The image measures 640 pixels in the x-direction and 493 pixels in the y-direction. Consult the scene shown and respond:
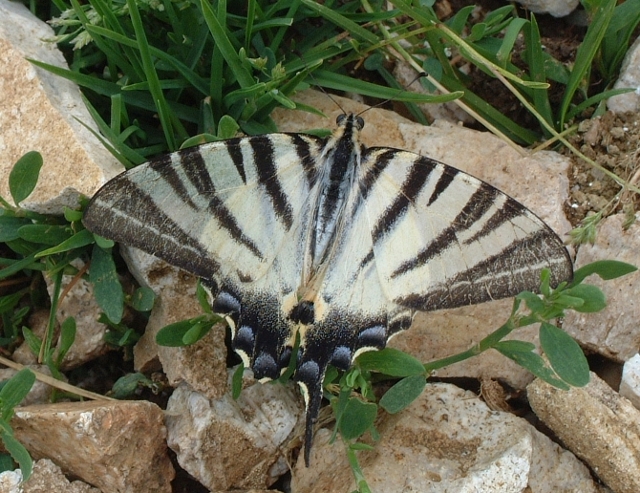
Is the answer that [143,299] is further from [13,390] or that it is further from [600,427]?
[600,427]

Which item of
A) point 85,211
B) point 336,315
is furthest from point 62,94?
point 336,315

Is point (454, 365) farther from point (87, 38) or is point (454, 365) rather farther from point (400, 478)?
point (87, 38)

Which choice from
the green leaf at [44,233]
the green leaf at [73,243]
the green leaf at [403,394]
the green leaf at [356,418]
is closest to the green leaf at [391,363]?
the green leaf at [403,394]

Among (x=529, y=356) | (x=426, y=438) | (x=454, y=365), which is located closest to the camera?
(x=529, y=356)

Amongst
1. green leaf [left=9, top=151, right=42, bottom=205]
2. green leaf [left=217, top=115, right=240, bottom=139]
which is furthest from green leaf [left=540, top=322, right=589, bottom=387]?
green leaf [left=9, top=151, right=42, bottom=205]

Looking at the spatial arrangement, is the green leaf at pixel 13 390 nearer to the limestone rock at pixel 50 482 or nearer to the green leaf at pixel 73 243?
the limestone rock at pixel 50 482

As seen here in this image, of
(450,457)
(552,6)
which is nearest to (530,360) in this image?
(450,457)
